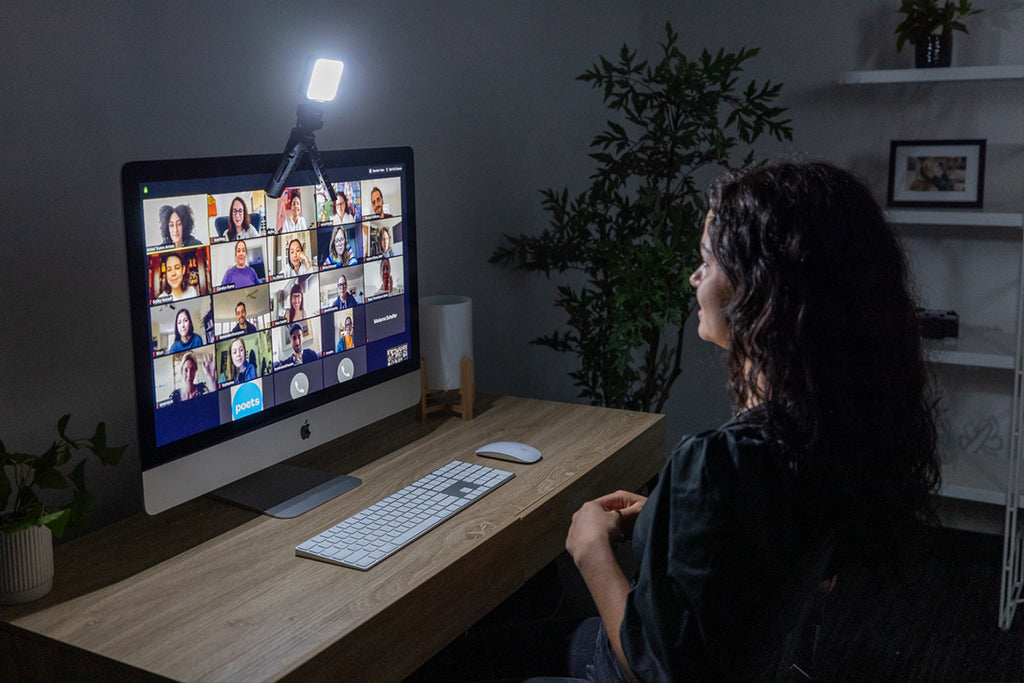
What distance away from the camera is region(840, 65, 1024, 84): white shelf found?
273 centimetres

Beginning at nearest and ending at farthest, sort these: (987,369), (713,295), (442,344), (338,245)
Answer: (713,295), (338,245), (442,344), (987,369)

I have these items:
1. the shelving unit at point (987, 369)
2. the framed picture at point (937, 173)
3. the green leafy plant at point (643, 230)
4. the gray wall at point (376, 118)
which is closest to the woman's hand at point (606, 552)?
the gray wall at point (376, 118)

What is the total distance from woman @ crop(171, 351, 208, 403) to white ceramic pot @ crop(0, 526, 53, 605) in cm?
25

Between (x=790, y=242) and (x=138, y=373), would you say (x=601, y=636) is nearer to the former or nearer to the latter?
(x=790, y=242)

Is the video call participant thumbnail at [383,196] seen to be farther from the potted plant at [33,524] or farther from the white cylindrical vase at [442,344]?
the potted plant at [33,524]

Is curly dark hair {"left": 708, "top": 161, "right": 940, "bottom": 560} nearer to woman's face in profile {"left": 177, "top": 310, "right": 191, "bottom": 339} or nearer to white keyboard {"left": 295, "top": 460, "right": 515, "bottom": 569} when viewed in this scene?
white keyboard {"left": 295, "top": 460, "right": 515, "bottom": 569}

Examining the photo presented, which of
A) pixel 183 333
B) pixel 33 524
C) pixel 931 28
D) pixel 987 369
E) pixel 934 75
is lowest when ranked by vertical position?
pixel 987 369

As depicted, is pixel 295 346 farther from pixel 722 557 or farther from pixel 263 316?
pixel 722 557

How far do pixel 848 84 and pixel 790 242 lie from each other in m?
2.25

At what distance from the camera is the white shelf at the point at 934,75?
273cm

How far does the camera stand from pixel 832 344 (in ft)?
3.60

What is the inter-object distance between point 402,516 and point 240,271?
18.2 inches

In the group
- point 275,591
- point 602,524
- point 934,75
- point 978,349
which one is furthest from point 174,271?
point 978,349

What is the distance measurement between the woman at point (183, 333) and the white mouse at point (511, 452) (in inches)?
24.3
